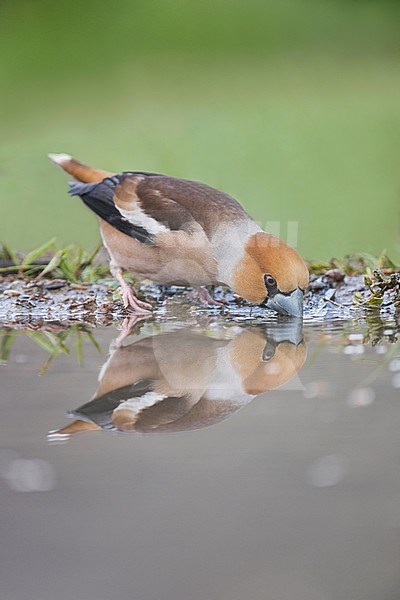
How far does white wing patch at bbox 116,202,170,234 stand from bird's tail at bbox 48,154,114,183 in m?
0.20

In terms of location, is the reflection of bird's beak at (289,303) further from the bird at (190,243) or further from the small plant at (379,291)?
the small plant at (379,291)

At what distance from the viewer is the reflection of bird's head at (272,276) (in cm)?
175

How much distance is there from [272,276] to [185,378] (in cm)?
51

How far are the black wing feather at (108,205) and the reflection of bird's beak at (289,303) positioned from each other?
1.02 feet

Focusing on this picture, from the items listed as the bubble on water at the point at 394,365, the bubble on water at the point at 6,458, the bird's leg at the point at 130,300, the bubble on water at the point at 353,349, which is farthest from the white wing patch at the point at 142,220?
the bubble on water at the point at 6,458

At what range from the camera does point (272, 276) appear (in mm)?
1755

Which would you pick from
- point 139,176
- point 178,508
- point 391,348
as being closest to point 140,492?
point 178,508

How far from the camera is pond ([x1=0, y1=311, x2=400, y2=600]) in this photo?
82cm

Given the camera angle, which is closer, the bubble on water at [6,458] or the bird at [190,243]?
the bubble on water at [6,458]

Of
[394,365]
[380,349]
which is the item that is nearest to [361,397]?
[394,365]

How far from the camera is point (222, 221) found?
1.84 meters

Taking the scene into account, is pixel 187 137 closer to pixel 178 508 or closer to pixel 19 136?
pixel 19 136

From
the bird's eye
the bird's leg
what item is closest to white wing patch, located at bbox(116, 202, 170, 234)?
the bird's leg

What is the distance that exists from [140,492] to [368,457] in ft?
0.98
